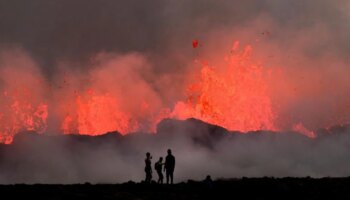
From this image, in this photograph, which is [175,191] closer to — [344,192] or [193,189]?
[193,189]

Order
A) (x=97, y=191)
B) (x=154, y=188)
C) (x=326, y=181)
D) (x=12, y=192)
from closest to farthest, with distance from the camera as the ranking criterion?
(x=12, y=192) < (x=97, y=191) < (x=154, y=188) < (x=326, y=181)

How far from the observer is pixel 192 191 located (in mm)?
32781

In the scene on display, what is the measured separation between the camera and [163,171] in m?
37.5

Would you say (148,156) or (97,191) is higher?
(148,156)

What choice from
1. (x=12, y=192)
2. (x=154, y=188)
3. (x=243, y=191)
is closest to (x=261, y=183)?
(x=243, y=191)

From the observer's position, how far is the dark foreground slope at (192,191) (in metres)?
30.1

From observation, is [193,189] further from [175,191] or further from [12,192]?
[12,192]

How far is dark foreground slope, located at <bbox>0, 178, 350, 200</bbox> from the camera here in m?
30.1

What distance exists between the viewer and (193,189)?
33531 millimetres

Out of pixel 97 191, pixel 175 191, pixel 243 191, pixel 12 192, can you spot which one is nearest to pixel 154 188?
pixel 175 191

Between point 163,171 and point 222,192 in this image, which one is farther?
point 163,171

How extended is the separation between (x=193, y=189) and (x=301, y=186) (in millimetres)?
7882

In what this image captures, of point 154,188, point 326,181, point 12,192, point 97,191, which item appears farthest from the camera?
point 326,181

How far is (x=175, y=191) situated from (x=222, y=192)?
3331 millimetres
